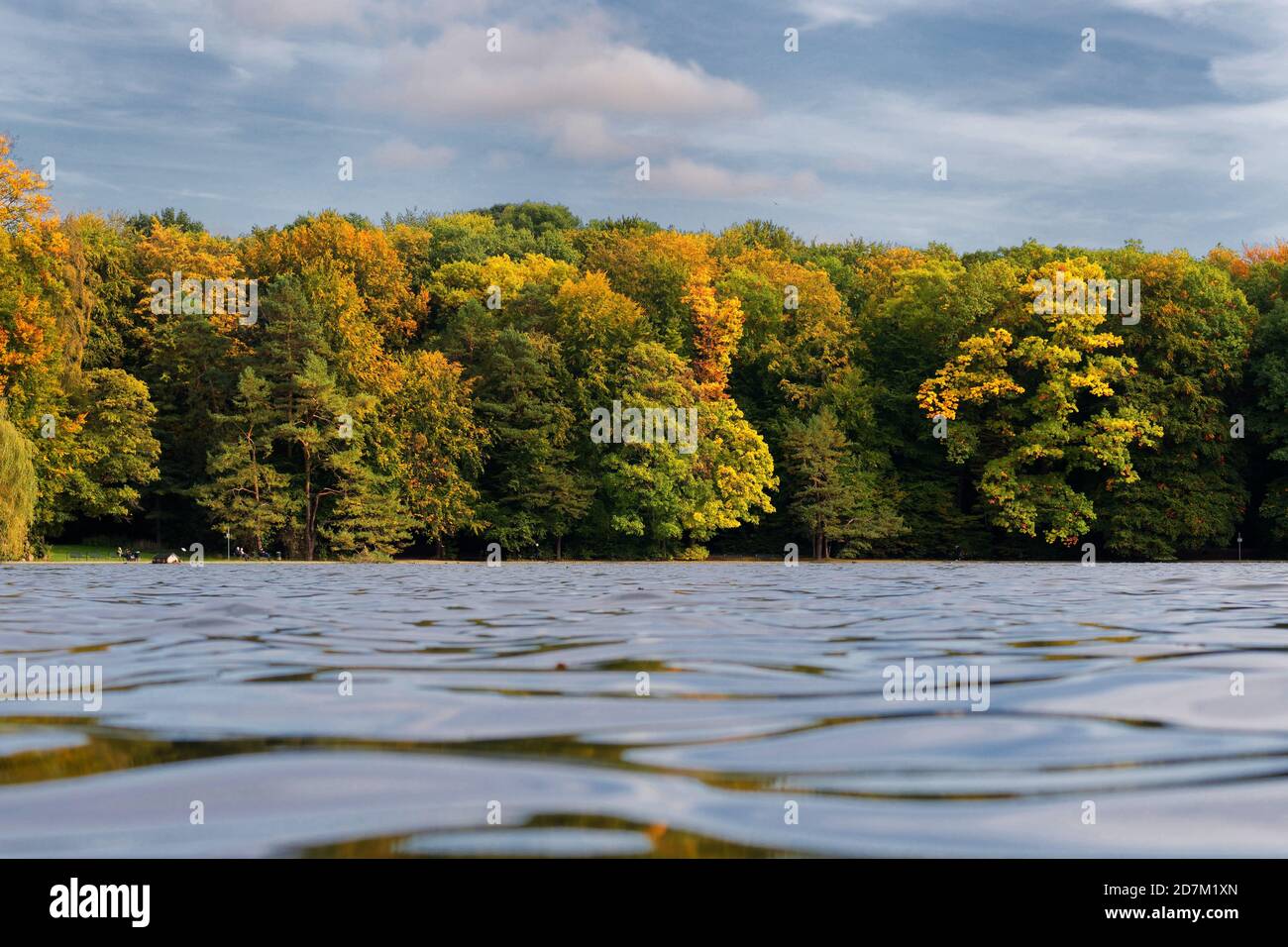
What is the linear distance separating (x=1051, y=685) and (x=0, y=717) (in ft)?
21.0

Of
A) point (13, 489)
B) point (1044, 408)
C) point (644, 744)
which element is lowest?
point (644, 744)

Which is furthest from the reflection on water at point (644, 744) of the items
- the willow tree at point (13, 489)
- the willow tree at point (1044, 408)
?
the willow tree at point (1044, 408)

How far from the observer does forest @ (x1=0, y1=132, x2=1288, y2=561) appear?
52.4 meters

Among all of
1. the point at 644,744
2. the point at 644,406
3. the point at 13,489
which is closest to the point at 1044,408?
the point at 644,406

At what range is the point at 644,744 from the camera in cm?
665

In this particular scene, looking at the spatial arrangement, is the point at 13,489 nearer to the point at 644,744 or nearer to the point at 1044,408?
the point at 644,744

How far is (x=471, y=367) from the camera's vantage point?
199 feet

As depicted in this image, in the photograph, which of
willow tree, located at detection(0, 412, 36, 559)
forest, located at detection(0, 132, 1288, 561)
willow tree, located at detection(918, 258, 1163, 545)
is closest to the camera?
willow tree, located at detection(0, 412, 36, 559)

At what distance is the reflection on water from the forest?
39.8m

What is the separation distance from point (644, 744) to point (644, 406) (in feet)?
161

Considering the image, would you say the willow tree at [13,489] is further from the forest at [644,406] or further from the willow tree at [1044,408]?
the willow tree at [1044,408]

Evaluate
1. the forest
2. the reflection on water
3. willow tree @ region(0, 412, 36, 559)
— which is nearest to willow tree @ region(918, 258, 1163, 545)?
the forest

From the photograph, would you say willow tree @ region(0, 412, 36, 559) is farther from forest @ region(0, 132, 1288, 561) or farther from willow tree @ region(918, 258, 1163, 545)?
willow tree @ region(918, 258, 1163, 545)
